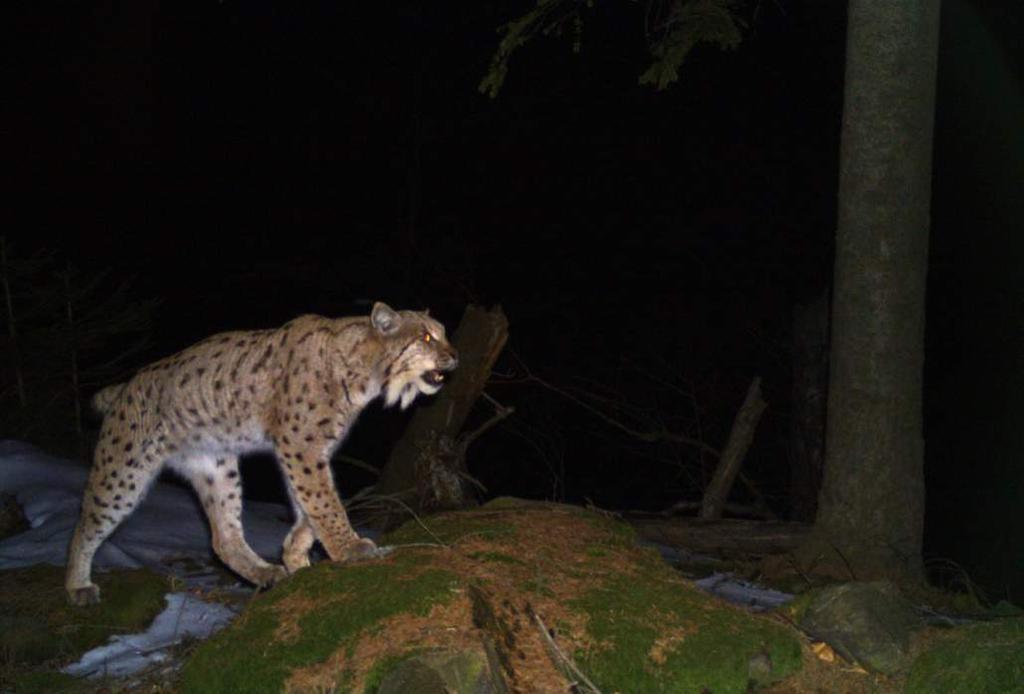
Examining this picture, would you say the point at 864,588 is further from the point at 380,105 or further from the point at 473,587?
the point at 380,105

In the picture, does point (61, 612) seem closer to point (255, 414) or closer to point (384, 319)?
point (255, 414)

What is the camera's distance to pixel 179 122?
23766mm

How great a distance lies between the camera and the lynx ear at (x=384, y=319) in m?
7.00

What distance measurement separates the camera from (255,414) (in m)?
7.28

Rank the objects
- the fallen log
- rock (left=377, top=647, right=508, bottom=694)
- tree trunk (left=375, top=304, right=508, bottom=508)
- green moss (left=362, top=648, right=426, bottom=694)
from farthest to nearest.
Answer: tree trunk (left=375, top=304, right=508, bottom=508) → the fallen log → green moss (left=362, top=648, right=426, bottom=694) → rock (left=377, top=647, right=508, bottom=694)

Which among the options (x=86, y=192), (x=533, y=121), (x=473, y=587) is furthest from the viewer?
(x=86, y=192)

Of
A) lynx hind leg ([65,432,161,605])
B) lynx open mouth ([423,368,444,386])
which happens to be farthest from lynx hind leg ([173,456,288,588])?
lynx open mouth ([423,368,444,386])

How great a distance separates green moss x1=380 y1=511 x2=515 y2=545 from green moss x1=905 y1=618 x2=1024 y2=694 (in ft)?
7.56

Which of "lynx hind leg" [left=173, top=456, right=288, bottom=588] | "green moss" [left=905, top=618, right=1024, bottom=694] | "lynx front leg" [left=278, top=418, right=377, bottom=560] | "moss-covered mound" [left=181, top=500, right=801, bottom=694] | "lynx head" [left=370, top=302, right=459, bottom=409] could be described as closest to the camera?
"moss-covered mound" [left=181, top=500, right=801, bottom=694]

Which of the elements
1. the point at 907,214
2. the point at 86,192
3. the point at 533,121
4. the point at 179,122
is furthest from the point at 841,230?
the point at 86,192

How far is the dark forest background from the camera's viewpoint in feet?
46.8

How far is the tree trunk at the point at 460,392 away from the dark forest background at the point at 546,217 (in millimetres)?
4072

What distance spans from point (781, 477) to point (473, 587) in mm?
13812

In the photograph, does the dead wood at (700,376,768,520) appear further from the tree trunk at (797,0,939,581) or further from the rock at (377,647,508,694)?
the rock at (377,647,508,694)
